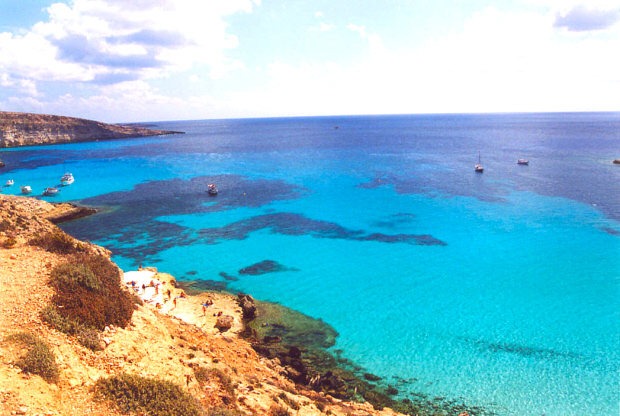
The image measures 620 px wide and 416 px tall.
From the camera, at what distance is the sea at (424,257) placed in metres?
24.3

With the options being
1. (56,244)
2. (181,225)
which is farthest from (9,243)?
(181,225)

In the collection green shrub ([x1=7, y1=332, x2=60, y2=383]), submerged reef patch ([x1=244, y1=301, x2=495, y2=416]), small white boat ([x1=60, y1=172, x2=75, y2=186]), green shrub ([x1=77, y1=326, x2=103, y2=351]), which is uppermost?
small white boat ([x1=60, y1=172, x2=75, y2=186])

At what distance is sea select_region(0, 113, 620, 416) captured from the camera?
24.3 meters

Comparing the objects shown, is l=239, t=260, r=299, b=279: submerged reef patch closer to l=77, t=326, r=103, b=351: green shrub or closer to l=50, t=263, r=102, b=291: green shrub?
l=50, t=263, r=102, b=291: green shrub

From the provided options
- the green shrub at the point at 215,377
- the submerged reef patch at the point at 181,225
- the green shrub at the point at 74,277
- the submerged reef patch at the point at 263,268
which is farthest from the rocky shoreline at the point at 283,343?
the submerged reef patch at the point at 181,225

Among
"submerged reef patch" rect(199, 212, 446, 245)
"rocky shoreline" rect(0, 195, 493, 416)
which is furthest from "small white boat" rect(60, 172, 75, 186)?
"rocky shoreline" rect(0, 195, 493, 416)

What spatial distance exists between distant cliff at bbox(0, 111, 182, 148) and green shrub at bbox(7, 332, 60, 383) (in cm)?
18320

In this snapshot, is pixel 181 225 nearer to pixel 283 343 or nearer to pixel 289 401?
pixel 283 343

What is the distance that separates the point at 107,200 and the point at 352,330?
59076mm

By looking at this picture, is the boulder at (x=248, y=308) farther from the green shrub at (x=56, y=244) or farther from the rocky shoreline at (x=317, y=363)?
the green shrub at (x=56, y=244)

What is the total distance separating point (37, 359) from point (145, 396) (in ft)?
13.7

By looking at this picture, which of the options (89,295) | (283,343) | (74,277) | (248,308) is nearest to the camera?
(89,295)

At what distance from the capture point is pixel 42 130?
533ft

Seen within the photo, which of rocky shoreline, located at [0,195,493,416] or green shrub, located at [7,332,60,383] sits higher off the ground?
green shrub, located at [7,332,60,383]
